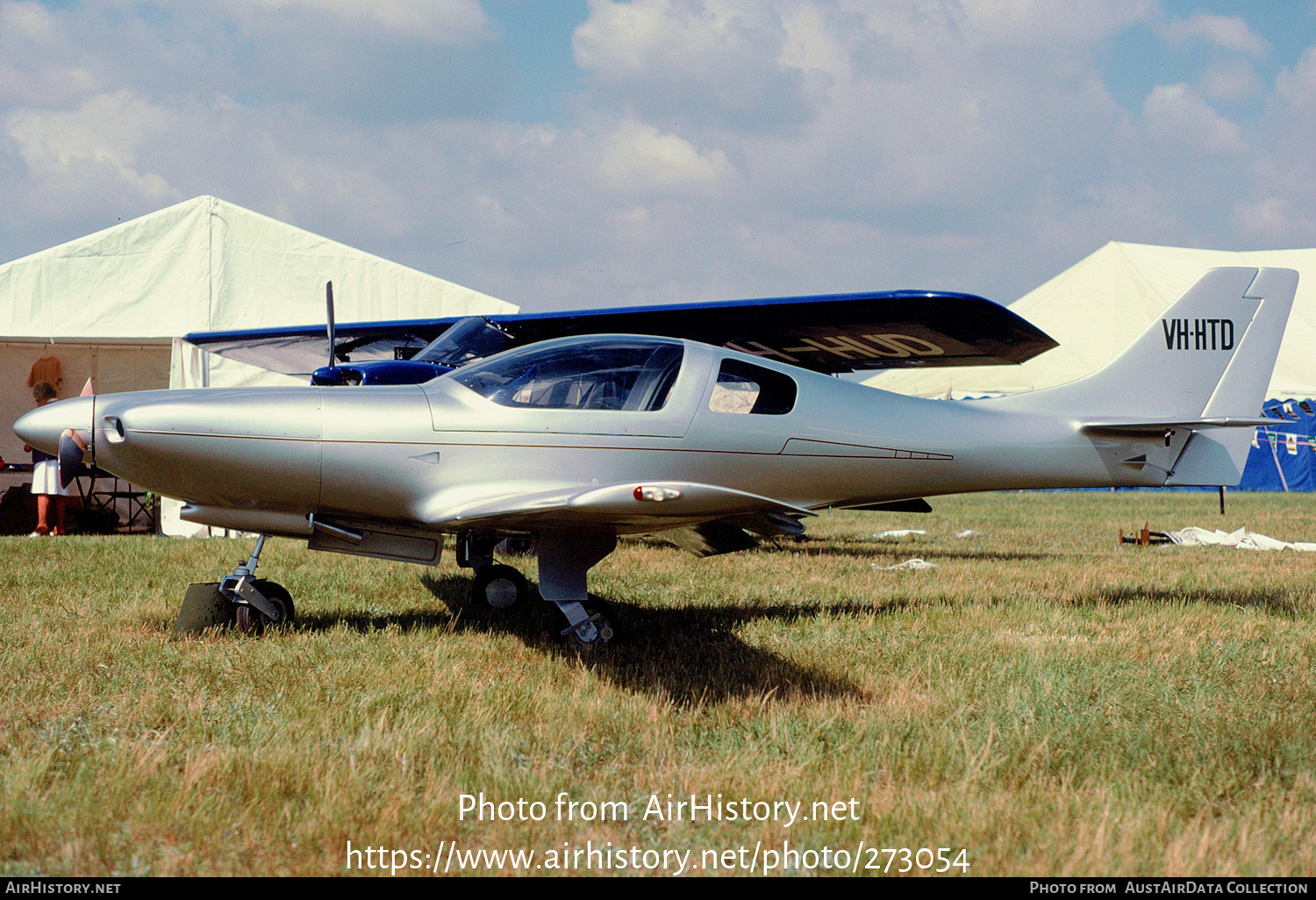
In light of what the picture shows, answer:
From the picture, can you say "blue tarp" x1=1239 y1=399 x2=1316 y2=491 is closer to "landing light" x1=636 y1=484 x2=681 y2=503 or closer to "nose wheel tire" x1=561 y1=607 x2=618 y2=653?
"nose wheel tire" x1=561 y1=607 x2=618 y2=653

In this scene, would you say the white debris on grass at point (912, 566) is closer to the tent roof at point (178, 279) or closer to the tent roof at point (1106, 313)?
the tent roof at point (178, 279)

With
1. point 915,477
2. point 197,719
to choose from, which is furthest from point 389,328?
point 197,719

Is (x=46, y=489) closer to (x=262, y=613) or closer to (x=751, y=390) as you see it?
(x=262, y=613)

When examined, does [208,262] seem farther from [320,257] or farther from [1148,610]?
[1148,610]

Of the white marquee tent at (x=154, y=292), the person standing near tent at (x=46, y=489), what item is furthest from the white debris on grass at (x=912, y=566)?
the white marquee tent at (x=154, y=292)

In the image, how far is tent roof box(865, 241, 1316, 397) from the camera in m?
32.1

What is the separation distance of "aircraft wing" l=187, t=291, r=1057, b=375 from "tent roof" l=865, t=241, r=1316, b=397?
68.4 ft

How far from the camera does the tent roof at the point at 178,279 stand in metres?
14.5

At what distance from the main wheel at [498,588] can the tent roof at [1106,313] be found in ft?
83.9

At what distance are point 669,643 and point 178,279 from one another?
1315 cm

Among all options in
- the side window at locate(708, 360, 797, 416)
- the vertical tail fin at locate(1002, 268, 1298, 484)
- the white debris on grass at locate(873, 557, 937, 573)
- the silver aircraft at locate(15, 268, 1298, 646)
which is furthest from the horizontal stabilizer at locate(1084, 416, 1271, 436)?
the white debris on grass at locate(873, 557, 937, 573)
